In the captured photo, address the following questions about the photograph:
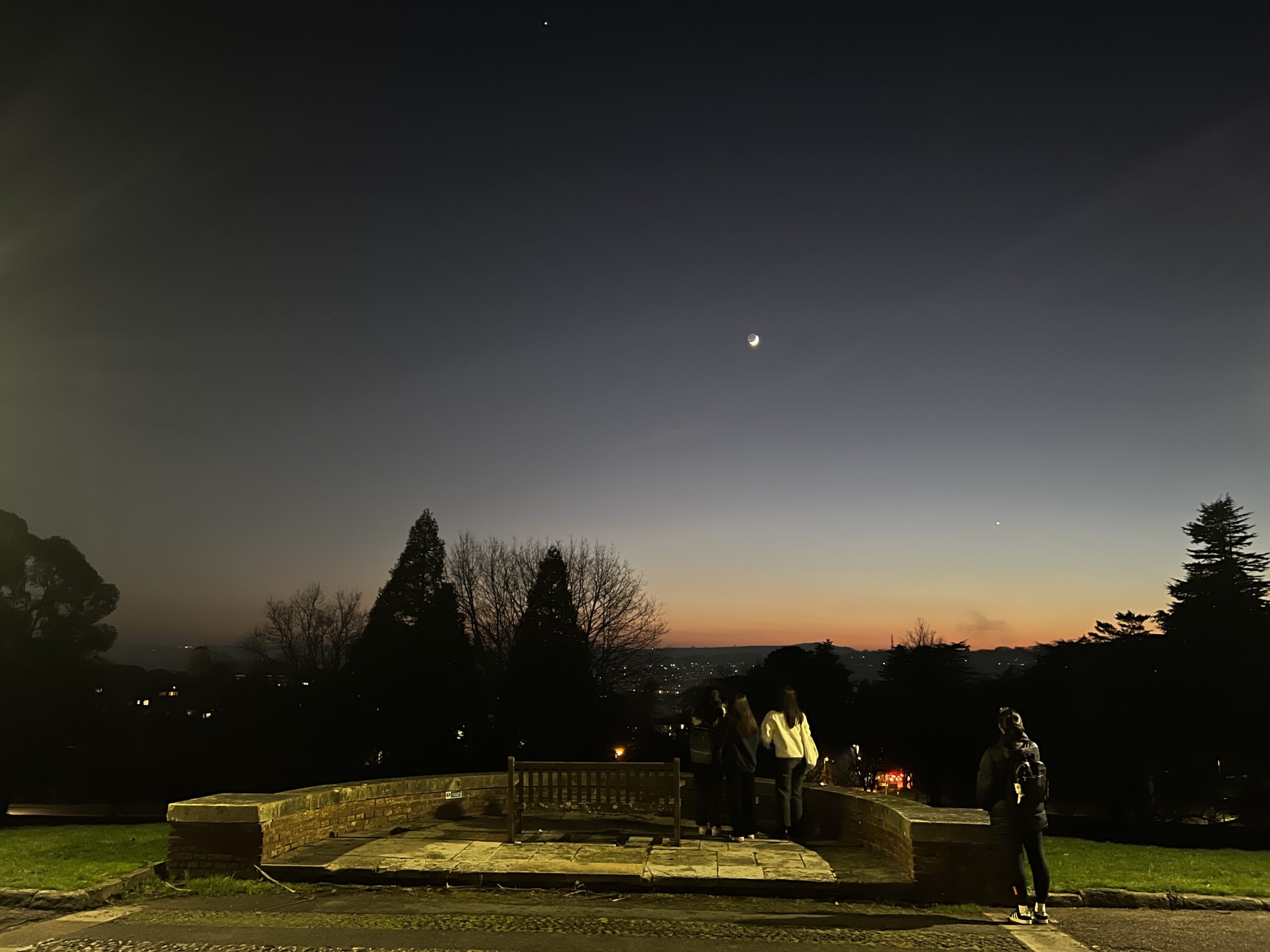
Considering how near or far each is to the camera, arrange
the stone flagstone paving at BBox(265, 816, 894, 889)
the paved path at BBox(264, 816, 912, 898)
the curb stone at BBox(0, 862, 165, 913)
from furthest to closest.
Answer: the stone flagstone paving at BBox(265, 816, 894, 889)
the paved path at BBox(264, 816, 912, 898)
the curb stone at BBox(0, 862, 165, 913)

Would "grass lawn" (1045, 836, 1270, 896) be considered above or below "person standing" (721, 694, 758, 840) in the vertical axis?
below

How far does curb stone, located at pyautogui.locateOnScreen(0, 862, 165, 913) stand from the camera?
723 cm

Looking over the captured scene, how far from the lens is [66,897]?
725cm

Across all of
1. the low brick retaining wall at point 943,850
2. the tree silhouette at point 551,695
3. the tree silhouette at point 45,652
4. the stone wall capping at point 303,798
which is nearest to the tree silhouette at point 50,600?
the tree silhouette at point 45,652

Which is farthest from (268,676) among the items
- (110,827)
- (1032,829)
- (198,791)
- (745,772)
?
(1032,829)

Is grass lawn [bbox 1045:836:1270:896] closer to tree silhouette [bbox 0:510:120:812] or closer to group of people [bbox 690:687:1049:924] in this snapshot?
group of people [bbox 690:687:1049:924]

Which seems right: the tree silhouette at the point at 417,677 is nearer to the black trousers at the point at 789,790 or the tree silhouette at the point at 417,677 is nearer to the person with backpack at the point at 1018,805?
the black trousers at the point at 789,790

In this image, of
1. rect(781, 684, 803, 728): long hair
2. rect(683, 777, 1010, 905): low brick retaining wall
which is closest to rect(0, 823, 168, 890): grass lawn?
rect(781, 684, 803, 728): long hair

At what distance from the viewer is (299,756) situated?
3747 cm

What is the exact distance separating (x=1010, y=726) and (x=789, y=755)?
9.64 ft

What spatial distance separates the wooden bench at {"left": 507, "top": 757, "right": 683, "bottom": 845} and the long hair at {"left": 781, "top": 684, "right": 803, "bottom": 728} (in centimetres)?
135

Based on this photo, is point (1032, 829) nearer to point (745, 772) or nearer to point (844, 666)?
point (745, 772)

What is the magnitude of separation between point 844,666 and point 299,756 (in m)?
28.3

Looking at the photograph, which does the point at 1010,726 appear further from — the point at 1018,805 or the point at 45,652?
the point at 45,652
